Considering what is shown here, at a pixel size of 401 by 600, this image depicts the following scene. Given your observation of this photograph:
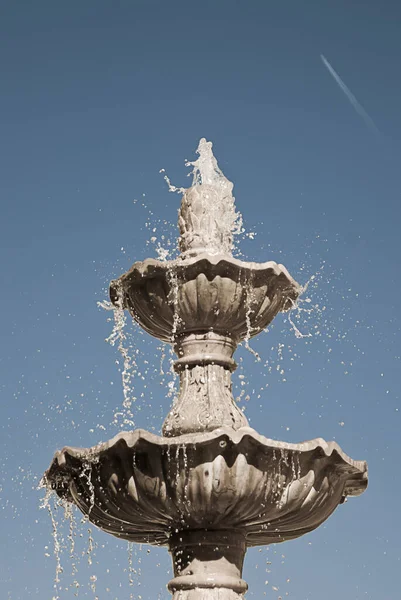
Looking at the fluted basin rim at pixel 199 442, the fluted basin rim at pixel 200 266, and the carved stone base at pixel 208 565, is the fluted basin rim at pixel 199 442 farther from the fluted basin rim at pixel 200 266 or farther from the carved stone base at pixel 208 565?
the fluted basin rim at pixel 200 266

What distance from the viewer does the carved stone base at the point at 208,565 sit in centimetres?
683

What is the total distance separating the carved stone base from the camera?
683 cm

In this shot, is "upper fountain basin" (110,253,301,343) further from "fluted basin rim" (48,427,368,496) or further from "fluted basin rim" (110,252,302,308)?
"fluted basin rim" (48,427,368,496)

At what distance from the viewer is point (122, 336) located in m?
7.93

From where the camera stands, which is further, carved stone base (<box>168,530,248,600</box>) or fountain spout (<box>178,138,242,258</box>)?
fountain spout (<box>178,138,242,258</box>)

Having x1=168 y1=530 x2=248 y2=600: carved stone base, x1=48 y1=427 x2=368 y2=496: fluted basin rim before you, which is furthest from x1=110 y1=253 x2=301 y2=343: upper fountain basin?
x1=168 y1=530 x2=248 y2=600: carved stone base

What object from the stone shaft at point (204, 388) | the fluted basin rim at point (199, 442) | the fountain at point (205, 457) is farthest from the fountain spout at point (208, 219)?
the fluted basin rim at point (199, 442)

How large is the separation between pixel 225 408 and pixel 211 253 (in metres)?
1.34

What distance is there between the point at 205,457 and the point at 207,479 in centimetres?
16

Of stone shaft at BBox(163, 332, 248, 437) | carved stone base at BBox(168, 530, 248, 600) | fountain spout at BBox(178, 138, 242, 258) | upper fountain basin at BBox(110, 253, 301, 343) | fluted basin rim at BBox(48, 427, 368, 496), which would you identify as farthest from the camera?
fountain spout at BBox(178, 138, 242, 258)

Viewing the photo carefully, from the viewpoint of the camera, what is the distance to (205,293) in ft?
24.7

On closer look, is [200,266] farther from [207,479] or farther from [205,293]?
[207,479]

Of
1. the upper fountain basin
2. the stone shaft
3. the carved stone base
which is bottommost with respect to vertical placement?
the carved stone base

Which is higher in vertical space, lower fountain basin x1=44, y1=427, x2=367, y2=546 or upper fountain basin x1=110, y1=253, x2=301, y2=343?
upper fountain basin x1=110, y1=253, x2=301, y2=343
